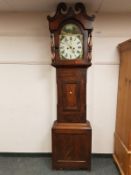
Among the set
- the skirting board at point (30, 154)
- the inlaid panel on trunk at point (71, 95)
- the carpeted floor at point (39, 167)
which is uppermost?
the inlaid panel on trunk at point (71, 95)

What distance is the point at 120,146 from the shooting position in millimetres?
2391

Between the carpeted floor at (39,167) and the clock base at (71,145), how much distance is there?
0.08 meters

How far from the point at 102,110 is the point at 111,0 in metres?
1.39

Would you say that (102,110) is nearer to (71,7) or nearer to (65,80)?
(65,80)

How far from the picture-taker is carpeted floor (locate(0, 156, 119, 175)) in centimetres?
241

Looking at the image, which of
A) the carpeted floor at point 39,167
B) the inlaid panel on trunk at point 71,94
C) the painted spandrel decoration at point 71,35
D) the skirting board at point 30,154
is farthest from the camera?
the skirting board at point 30,154

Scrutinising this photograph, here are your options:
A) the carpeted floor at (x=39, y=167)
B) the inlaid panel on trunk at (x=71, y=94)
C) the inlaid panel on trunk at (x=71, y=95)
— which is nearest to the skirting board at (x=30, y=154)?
the carpeted floor at (x=39, y=167)

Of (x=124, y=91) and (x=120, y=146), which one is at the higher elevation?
(x=124, y=91)

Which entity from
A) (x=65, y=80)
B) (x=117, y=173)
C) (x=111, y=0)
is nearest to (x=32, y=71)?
(x=65, y=80)

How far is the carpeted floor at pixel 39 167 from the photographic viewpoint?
241 centimetres

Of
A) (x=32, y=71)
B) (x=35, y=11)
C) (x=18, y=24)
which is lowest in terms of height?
(x=32, y=71)

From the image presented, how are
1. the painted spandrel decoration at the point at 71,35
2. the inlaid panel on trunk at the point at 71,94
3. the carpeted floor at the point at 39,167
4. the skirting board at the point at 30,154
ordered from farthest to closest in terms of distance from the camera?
the skirting board at the point at 30,154 < the carpeted floor at the point at 39,167 < the inlaid panel on trunk at the point at 71,94 < the painted spandrel decoration at the point at 71,35

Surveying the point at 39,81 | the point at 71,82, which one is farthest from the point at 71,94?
the point at 39,81

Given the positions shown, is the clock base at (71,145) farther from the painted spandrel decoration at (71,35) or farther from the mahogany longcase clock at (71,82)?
the painted spandrel decoration at (71,35)
